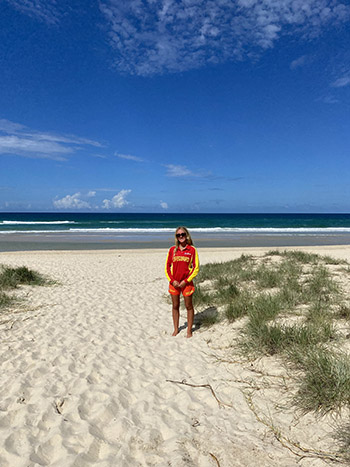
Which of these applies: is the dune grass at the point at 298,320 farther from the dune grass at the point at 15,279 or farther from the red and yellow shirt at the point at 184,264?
the dune grass at the point at 15,279

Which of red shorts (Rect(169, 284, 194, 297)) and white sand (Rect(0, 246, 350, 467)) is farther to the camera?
red shorts (Rect(169, 284, 194, 297))

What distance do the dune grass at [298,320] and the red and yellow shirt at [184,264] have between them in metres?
1.35

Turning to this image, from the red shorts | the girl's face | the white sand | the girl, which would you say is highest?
the girl's face

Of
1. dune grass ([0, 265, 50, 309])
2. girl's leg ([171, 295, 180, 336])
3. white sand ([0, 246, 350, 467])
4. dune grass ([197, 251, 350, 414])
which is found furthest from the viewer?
dune grass ([0, 265, 50, 309])

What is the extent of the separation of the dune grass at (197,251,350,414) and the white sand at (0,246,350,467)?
0.28m

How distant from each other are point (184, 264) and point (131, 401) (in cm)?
239

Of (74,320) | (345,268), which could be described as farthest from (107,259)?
(345,268)

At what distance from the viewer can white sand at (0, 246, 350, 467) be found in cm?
277

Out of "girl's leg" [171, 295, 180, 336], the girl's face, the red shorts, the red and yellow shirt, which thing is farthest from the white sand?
the girl's face

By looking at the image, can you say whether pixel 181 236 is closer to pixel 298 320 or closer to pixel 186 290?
pixel 186 290

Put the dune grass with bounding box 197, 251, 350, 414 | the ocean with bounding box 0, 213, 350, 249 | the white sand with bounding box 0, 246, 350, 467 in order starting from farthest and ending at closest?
1. the ocean with bounding box 0, 213, 350, 249
2. the dune grass with bounding box 197, 251, 350, 414
3. the white sand with bounding box 0, 246, 350, 467

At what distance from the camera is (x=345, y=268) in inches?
392

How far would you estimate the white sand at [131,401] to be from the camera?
9.08 feet

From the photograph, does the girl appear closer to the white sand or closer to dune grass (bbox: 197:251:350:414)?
the white sand
